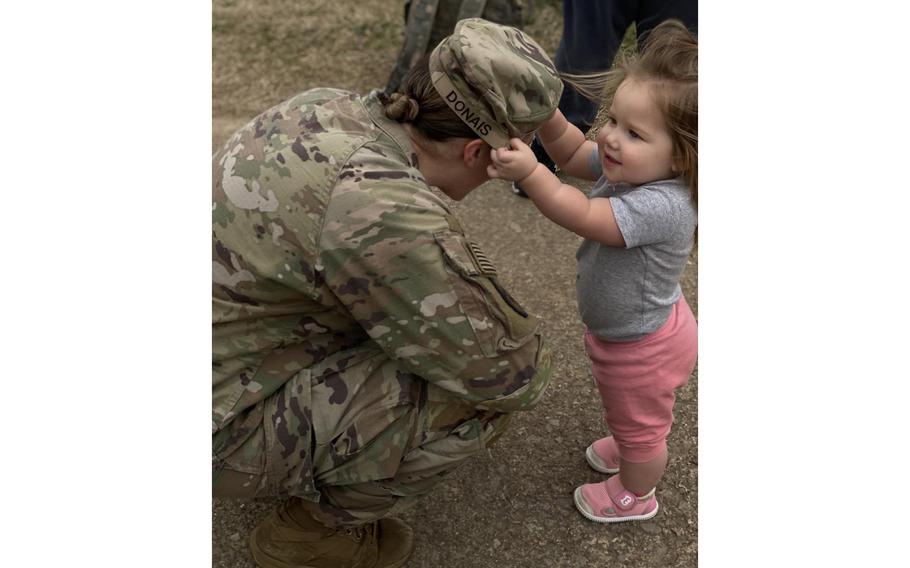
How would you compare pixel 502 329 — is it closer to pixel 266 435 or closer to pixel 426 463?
pixel 426 463

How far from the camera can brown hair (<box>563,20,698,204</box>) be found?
181cm

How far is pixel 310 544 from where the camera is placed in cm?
211

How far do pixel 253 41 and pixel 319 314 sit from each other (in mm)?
4135

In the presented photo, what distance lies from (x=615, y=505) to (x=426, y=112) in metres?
1.21

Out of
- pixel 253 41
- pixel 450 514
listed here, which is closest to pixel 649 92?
pixel 450 514

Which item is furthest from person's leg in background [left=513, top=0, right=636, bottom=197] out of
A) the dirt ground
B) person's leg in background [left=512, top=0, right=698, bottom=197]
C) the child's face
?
the child's face

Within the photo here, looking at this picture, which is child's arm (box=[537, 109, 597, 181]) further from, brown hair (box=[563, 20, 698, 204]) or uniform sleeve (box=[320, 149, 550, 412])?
uniform sleeve (box=[320, 149, 550, 412])

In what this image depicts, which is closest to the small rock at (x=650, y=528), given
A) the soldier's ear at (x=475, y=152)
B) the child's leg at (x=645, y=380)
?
the child's leg at (x=645, y=380)

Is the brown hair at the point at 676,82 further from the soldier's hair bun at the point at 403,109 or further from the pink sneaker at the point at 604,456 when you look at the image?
the pink sneaker at the point at 604,456

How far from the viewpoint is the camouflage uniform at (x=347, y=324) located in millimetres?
1636

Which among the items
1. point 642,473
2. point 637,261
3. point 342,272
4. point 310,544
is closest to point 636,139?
point 637,261

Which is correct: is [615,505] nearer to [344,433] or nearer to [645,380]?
[645,380]

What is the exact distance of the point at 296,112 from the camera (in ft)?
5.74

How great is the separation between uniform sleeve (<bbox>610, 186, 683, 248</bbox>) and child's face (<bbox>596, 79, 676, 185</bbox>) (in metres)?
0.04
